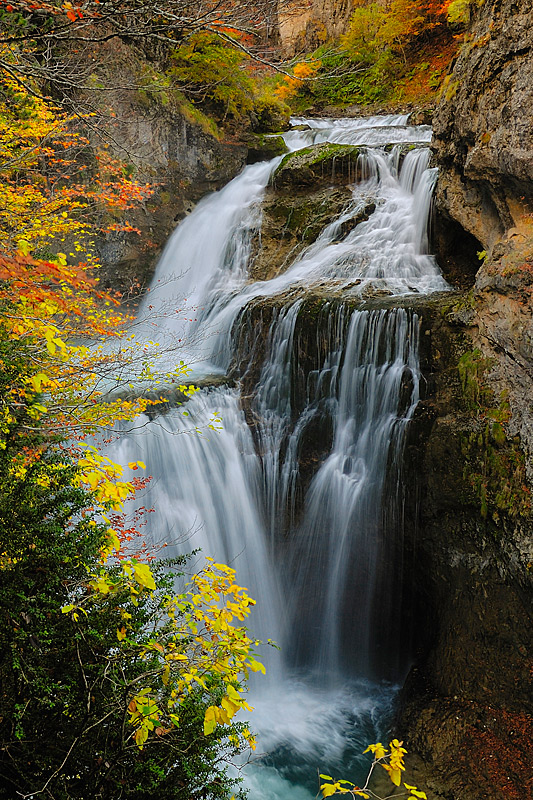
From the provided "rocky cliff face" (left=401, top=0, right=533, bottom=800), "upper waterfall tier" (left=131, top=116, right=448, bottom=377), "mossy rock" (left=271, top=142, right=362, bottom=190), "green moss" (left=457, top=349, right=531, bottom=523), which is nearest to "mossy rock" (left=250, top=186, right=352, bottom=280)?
"upper waterfall tier" (left=131, top=116, right=448, bottom=377)

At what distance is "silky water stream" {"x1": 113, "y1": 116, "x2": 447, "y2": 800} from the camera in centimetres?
664

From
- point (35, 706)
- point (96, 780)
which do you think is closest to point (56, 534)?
point (35, 706)

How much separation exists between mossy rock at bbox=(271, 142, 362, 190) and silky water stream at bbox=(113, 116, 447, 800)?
392 centimetres

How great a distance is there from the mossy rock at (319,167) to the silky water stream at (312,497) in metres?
3.92

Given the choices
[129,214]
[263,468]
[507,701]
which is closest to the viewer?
[507,701]

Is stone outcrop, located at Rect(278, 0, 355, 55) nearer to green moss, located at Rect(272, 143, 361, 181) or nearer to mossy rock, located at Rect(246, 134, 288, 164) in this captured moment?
mossy rock, located at Rect(246, 134, 288, 164)

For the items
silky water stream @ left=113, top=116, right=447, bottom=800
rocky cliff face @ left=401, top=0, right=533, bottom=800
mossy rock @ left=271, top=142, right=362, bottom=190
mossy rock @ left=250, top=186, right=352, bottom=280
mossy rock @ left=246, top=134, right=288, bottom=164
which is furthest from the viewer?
mossy rock @ left=246, top=134, right=288, bottom=164

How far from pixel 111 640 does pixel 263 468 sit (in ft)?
17.7

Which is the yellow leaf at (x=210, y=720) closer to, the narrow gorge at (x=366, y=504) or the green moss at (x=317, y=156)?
the narrow gorge at (x=366, y=504)

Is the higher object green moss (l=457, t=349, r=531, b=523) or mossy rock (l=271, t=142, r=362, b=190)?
Answer: mossy rock (l=271, t=142, r=362, b=190)

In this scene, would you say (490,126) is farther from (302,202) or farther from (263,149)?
(263,149)

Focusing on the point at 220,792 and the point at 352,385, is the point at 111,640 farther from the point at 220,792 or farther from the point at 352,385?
the point at 352,385

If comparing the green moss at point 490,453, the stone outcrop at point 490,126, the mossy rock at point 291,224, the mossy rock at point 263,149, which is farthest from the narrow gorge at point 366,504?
the mossy rock at point 263,149

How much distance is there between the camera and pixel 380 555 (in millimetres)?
7043
